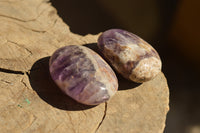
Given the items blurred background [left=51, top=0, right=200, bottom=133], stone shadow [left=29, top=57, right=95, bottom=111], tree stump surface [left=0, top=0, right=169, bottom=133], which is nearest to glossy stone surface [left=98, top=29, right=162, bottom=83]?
tree stump surface [left=0, top=0, right=169, bottom=133]

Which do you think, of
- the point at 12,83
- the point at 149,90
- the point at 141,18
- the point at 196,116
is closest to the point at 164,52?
the point at 141,18

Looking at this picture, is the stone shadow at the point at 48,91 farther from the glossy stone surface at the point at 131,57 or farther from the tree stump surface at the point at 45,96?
the glossy stone surface at the point at 131,57

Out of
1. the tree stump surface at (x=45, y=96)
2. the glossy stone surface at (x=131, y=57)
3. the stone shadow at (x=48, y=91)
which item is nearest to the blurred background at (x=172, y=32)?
the tree stump surface at (x=45, y=96)

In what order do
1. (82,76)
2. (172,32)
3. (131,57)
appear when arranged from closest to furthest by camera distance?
(82,76)
(131,57)
(172,32)

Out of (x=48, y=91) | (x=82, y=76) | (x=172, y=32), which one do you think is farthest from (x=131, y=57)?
(x=172, y=32)

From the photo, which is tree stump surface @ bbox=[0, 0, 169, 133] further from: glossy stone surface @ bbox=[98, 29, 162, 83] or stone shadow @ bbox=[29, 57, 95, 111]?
glossy stone surface @ bbox=[98, 29, 162, 83]

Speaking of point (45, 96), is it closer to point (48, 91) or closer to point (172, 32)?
point (48, 91)

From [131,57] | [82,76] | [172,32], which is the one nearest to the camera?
[82,76]
